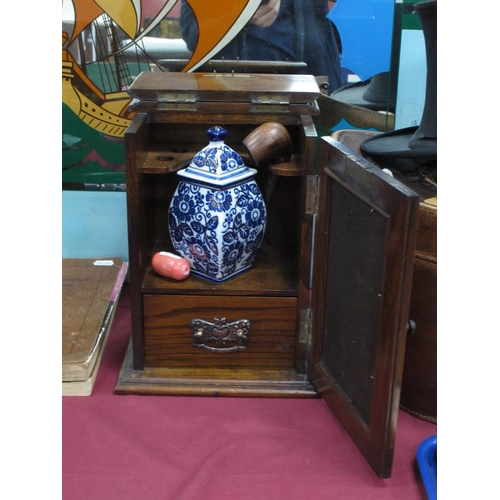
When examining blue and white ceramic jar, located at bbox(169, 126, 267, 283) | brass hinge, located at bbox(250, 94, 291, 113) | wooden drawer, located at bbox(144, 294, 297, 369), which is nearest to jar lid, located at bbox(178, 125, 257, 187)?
blue and white ceramic jar, located at bbox(169, 126, 267, 283)

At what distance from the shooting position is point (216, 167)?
3.45ft

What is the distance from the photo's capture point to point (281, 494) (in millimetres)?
917

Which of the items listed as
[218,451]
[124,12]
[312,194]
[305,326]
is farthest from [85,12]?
[218,451]

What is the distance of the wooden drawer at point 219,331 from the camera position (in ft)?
3.70

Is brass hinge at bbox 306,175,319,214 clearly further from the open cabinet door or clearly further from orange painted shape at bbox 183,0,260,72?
orange painted shape at bbox 183,0,260,72

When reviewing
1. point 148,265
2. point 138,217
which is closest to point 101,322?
point 148,265

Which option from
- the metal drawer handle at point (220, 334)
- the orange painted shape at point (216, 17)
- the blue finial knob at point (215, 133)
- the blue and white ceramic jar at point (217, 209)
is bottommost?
the metal drawer handle at point (220, 334)

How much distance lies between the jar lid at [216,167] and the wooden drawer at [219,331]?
0.22 m

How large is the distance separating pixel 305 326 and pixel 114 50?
722 mm

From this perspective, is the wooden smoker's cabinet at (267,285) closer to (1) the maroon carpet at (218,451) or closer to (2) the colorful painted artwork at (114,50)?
(1) the maroon carpet at (218,451)

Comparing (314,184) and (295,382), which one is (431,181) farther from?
(295,382)

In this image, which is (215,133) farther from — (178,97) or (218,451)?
(218,451)

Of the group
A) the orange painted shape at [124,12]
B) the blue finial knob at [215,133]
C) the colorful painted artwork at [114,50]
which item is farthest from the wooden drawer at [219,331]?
the orange painted shape at [124,12]

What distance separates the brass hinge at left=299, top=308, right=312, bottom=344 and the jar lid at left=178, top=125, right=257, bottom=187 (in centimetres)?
27
